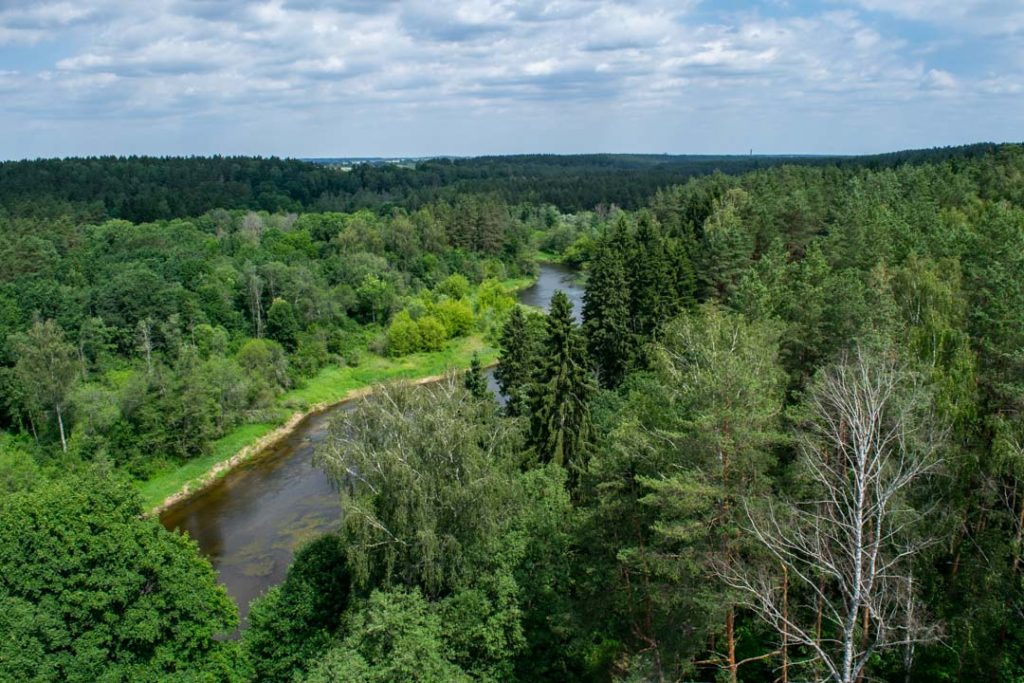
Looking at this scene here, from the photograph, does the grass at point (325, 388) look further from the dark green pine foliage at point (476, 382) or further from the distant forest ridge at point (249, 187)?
the distant forest ridge at point (249, 187)

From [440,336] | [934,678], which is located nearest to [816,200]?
[440,336]

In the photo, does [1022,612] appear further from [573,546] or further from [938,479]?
[573,546]

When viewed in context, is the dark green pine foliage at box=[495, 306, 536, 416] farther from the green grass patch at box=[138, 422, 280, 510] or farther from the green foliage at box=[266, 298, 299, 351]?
the green foliage at box=[266, 298, 299, 351]

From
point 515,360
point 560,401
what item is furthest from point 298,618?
point 515,360

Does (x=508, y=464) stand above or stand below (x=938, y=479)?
below

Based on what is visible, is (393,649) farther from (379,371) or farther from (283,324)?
(283,324)

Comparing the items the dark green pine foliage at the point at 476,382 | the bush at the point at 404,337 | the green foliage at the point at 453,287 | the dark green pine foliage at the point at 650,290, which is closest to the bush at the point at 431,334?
the bush at the point at 404,337
